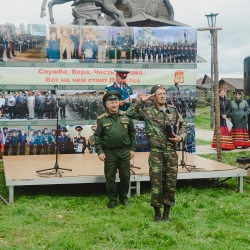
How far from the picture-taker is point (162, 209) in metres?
6.18

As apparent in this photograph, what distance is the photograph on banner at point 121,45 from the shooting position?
1051cm

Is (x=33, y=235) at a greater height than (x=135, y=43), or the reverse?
(x=135, y=43)

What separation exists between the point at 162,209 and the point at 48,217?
1563mm

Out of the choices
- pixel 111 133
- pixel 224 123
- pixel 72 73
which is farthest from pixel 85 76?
pixel 224 123

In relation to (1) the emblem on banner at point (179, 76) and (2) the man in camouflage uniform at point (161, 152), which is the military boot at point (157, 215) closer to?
(2) the man in camouflage uniform at point (161, 152)

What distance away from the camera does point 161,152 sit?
556cm

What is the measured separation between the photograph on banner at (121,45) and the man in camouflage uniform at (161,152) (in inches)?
199

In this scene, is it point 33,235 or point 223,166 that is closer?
point 33,235

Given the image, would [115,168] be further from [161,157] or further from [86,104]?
[86,104]

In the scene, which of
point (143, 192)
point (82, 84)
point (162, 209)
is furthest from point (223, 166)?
point (82, 84)

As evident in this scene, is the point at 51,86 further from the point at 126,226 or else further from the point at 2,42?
the point at 126,226

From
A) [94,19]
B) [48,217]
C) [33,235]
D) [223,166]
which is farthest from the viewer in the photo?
[94,19]

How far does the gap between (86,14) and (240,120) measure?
5610 mm

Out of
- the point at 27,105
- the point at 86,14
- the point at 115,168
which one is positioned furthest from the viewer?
the point at 86,14
